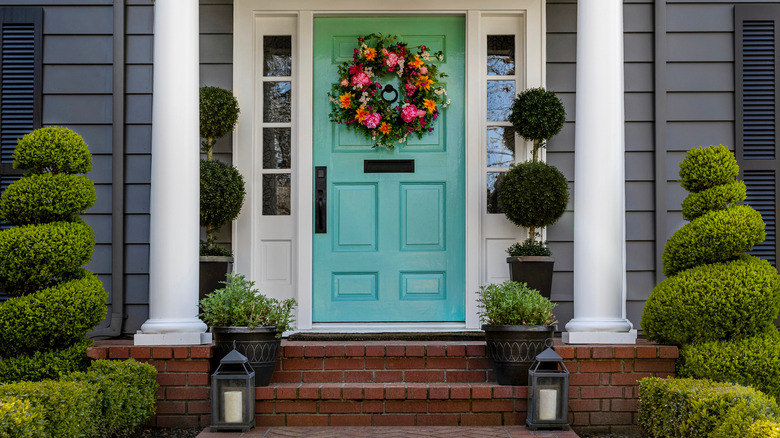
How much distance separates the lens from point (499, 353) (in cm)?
402

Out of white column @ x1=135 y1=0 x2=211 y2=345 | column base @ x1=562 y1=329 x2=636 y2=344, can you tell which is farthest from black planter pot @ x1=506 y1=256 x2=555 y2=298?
white column @ x1=135 y1=0 x2=211 y2=345

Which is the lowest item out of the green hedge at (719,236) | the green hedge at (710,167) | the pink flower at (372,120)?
the green hedge at (719,236)

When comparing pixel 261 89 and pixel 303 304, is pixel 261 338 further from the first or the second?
pixel 261 89

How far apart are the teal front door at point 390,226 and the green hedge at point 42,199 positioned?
1.65 meters

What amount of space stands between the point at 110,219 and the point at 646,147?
353 centimetres

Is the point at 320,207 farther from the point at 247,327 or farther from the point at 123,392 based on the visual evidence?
the point at 123,392

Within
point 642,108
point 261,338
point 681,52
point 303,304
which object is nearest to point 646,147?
point 642,108

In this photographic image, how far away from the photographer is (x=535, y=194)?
15.5 ft

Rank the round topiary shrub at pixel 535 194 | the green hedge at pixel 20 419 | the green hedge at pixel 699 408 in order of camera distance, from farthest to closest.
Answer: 1. the round topiary shrub at pixel 535 194
2. the green hedge at pixel 699 408
3. the green hedge at pixel 20 419

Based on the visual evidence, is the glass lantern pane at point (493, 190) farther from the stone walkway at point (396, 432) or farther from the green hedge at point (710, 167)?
the stone walkway at point (396, 432)

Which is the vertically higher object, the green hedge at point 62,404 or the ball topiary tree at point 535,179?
the ball topiary tree at point 535,179

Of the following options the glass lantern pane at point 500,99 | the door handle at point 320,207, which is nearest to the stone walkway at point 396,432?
the door handle at point 320,207

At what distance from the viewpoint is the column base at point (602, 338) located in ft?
13.6

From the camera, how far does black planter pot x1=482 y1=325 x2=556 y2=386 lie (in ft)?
13.0
